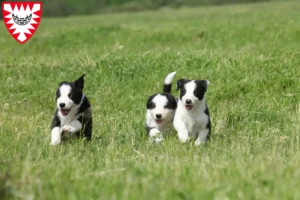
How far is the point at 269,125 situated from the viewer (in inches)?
296

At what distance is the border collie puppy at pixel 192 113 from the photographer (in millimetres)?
7031

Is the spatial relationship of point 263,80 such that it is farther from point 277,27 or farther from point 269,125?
point 277,27

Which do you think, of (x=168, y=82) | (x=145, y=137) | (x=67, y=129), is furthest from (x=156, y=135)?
(x=168, y=82)

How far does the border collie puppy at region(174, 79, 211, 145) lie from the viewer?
7.03 metres

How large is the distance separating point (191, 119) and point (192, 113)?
77 mm

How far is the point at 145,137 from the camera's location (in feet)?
24.3

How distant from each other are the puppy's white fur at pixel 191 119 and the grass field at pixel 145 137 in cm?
17

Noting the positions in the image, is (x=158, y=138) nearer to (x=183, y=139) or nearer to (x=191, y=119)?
(x=183, y=139)

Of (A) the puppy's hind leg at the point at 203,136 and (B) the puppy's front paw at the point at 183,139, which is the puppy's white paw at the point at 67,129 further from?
(A) the puppy's hind leg at the point at 203,136

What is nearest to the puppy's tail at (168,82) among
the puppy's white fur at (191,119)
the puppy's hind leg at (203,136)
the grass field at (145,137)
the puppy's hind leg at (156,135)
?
the grass field at (145,137)

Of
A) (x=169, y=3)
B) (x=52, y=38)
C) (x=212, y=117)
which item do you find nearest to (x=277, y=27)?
(x=52, y=38)

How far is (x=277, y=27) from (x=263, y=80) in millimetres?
9539

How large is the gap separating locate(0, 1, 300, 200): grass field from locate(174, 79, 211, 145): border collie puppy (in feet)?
0.56

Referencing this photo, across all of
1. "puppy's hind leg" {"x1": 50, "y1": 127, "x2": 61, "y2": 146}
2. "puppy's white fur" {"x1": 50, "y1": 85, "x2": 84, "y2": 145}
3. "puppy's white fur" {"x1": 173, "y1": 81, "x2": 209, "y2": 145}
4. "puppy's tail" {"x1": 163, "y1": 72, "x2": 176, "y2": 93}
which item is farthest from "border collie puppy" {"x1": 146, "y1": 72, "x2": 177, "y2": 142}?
"puppy's hind leg" {"x1": 50, "y1": 127, "x2": 61, "y2": 146}
